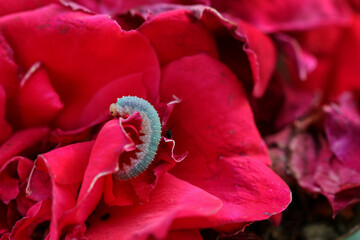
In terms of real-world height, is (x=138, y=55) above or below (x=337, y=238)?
above

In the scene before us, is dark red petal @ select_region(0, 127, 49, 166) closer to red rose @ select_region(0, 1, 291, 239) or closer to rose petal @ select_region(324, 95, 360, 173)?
red rose @ select_region(0, 1, 291, 239)

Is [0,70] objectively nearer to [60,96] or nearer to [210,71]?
[60,96]

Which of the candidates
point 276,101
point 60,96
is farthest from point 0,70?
point 276,101

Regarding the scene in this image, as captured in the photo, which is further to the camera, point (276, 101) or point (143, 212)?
point (276, 101)

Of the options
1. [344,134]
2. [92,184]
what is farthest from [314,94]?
[92,184]

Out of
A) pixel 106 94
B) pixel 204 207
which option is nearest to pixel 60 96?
pixel 106 94

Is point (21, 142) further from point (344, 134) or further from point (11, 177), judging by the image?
point (344, 134)

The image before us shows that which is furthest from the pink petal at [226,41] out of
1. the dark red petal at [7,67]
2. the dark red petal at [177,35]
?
the dark red petal at [7,67]

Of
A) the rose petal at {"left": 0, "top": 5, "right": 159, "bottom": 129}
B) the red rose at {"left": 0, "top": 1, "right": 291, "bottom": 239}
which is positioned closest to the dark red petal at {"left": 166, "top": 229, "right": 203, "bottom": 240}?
the red rose at {"left": 0, "top": 1, "right": 291, "bottom": 239}
